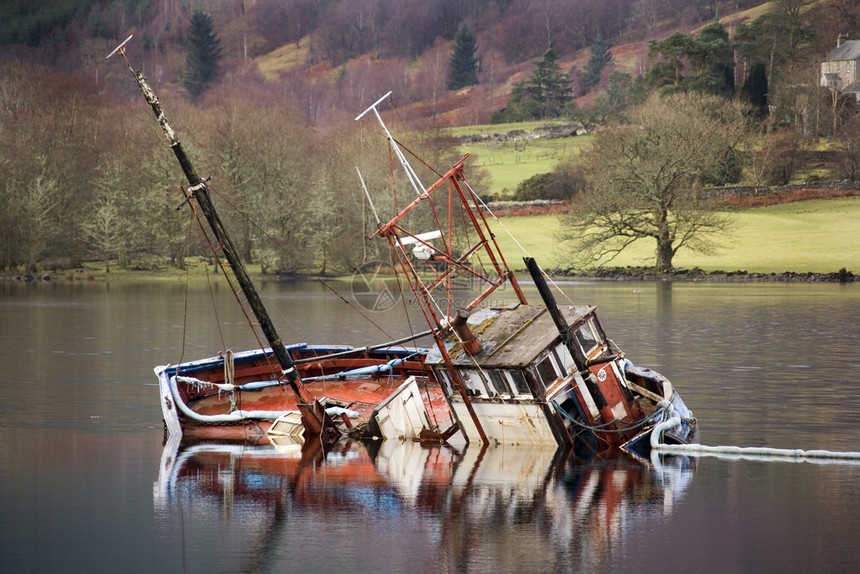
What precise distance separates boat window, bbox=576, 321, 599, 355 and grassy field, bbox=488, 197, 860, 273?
75629 mm

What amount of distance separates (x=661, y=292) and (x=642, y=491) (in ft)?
233

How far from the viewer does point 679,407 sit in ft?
93.2

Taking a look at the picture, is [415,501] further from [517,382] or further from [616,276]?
[616,276]

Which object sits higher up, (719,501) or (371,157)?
(371,157)

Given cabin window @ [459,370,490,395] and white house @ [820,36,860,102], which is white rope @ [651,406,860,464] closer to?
cabin window @ [459,370,490,395]

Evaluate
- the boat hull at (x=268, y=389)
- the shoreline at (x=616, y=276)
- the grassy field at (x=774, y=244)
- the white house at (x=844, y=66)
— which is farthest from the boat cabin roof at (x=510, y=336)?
the white house at (x=844, y=66)

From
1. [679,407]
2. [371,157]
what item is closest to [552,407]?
[679,407]

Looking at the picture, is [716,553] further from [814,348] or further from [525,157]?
[525,157]

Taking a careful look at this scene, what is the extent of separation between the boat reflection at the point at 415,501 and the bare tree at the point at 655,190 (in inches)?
2947

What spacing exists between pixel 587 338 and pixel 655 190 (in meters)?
74.1

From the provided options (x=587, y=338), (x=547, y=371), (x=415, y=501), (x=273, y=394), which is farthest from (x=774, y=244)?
(x=415, y=501)

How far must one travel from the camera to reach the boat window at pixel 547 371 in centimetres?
2648

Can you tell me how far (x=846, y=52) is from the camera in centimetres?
18838

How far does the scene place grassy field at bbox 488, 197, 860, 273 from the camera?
359 ft
